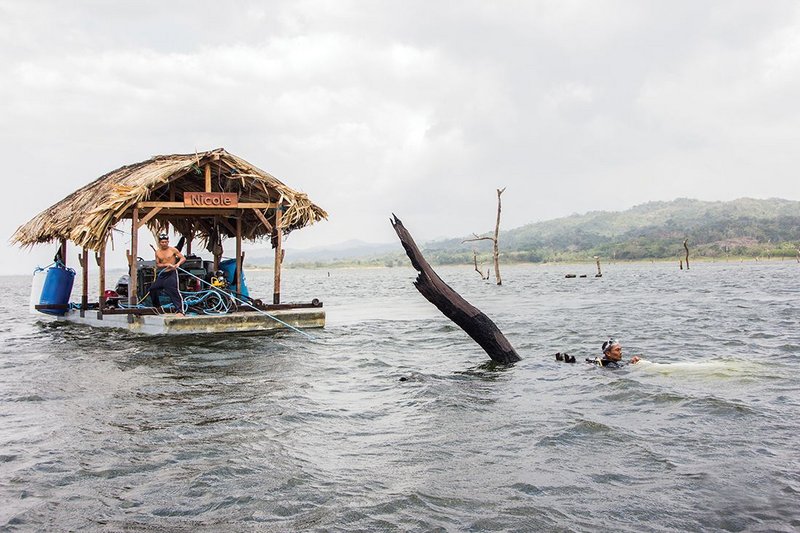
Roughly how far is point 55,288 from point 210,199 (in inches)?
301

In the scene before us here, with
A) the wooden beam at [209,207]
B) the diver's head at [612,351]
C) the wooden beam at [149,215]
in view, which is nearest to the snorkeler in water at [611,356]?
the diver's head at [612,351]

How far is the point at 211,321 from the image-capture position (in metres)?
15.3

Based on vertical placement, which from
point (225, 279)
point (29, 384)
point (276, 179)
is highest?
point (276, 179)

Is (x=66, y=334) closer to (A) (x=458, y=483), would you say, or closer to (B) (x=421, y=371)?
(B) (x=421, y=371)

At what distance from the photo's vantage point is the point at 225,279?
18781mm

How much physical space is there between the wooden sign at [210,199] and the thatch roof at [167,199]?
481 mm

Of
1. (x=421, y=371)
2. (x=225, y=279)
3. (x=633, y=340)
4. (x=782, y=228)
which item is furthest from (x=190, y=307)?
(x=782, y=228)

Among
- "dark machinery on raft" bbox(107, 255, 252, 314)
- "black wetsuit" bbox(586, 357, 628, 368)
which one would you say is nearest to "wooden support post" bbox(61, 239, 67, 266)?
"dark machinery on raft" bbox(107, 255, 252, 314)

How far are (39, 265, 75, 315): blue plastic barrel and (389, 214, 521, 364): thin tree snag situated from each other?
14.8 metres

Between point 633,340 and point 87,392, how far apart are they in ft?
38.9

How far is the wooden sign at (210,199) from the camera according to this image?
16281 millimetres

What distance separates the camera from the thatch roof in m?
15.4

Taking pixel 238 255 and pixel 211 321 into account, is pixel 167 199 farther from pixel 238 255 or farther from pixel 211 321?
pixel 211 321

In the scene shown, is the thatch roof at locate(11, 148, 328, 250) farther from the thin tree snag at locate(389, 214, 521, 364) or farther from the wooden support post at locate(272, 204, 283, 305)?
the thin tree snag at locate(389, 214, 521, 364)
